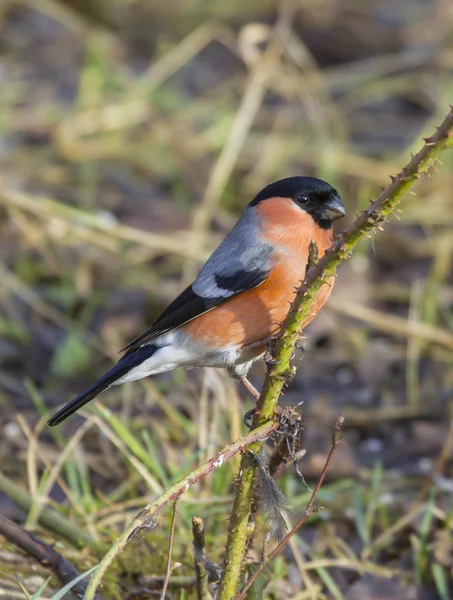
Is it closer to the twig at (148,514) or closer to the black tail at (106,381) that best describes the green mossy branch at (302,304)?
the twig at (148,514)

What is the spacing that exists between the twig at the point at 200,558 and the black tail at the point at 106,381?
1.99 feet

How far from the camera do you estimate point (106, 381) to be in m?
2.79

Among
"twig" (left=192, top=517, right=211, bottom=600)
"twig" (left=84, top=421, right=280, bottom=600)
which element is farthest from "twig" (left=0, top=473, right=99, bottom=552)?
"twig" (left=84, top=421, right=280, bottom=600)

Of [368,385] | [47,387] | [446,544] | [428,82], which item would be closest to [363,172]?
[428,82]

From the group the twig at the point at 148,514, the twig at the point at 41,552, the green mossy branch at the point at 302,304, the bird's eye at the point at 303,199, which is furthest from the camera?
the bird's eye at the point at 303,199

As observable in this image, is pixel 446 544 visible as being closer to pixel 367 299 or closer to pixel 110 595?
pixel 110 595

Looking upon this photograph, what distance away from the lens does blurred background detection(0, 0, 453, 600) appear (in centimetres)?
299

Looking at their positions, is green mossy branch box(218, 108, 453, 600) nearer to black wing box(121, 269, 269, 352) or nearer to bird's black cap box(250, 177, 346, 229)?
black wing box(121, 269, 269, 352)

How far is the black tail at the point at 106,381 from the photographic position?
2.62 meters

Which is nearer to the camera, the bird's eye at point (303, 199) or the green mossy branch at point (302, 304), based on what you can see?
the green mossy branch at point (302, 304)

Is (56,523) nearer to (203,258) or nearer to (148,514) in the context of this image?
(148,514)

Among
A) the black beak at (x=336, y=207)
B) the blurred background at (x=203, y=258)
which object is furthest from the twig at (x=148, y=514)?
the black beak at (x=336, y=207)

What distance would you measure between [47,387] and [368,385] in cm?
144

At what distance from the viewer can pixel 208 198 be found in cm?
521
